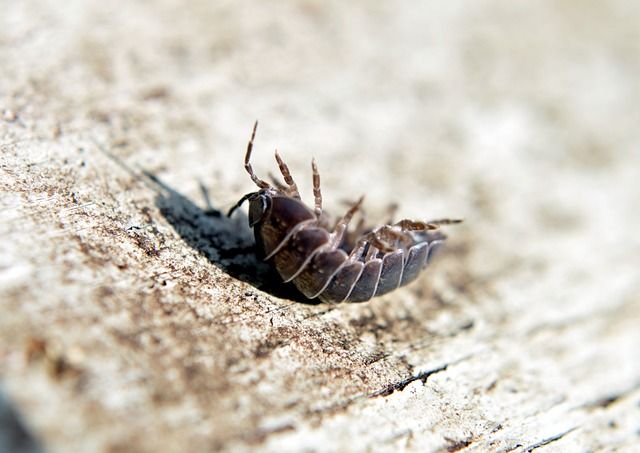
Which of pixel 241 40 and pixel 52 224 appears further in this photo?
pixel 241 40

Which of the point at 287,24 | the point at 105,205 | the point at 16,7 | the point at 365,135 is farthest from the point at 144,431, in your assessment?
the point at 287,24

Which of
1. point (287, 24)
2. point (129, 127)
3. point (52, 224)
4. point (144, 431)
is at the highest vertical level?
point (287, 24)

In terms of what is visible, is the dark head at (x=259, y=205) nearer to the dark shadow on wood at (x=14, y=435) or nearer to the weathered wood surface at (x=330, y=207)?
the weathered wood surface at (x=330, y=207)

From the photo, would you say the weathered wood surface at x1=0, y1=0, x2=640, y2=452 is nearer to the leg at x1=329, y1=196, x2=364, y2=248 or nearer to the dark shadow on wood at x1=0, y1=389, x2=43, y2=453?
the dark shadow on wood at x1=0, y1=389, x2=43, y2=453

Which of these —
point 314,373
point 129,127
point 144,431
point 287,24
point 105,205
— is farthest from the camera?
point 287,24

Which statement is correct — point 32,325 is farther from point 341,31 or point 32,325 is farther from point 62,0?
point 341,31

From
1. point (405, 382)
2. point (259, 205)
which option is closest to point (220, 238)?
point (259, 205)
